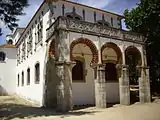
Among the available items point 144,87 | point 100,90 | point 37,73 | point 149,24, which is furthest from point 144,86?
point 37,73

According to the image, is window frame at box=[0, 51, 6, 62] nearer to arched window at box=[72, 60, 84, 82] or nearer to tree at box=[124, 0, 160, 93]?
arched window at box=[72, 60, 84, 82]

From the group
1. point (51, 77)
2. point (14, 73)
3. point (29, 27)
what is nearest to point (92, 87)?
point (51, 77)

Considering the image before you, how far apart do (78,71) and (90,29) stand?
14.4ft

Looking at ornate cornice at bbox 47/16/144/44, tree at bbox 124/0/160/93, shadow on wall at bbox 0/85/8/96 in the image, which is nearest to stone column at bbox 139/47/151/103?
ornate cornice at bbox 47/16/144/44

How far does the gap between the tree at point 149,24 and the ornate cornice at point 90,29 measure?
2.47 metres

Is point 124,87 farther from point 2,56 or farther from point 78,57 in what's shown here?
point 2,56

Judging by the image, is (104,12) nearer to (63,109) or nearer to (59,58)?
(59,58)

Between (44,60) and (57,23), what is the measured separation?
15.1ft

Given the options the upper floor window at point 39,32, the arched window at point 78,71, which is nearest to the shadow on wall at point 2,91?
the upper floor window at point 39,32

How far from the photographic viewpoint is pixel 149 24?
20.0 m

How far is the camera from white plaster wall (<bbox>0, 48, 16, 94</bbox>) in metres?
29.8

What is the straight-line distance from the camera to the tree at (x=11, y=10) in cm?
1238

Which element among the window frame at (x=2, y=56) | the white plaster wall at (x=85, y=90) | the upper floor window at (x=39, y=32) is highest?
the upper floor window at (x=39, y=32)

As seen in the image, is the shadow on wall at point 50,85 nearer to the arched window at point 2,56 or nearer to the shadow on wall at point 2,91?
the shadow on wall at point 2,91
